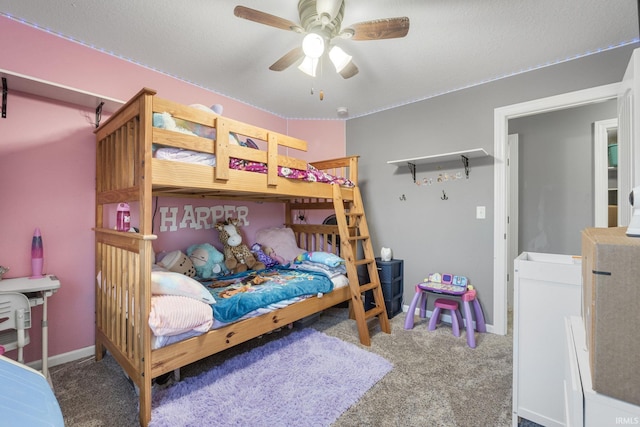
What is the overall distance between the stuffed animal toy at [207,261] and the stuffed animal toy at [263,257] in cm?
40

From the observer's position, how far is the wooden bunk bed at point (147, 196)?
1512mm

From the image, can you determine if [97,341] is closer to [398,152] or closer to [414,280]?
[414,280]

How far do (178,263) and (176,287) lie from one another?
787 mm

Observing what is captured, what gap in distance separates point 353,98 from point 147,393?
3012mm

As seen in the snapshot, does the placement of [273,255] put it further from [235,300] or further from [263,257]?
[235,300]

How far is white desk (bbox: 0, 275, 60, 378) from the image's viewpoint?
5.44 feet

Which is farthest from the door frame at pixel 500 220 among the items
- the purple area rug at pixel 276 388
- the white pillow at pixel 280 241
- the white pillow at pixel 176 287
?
the white pillow at pixel 176 287

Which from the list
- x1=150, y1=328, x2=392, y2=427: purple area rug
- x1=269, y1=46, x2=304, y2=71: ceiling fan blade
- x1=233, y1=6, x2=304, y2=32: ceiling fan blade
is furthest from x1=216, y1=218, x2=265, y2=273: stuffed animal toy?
x1=233, y1=6, x2=304, y2=32: ceiling fan blade

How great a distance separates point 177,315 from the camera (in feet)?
5.18

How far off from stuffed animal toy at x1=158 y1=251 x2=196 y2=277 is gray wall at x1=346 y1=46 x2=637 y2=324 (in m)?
2.07

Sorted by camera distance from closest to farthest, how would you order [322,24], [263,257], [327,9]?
[327,9]
[322,24]
[263,257]

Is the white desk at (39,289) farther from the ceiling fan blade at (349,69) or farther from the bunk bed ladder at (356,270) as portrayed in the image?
the ceiling fan blade at (349,69)

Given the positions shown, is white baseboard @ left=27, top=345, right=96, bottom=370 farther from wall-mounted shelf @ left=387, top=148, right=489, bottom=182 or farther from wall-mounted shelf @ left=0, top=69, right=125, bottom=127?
wall-mounted shelf @ left=387, top=148, right=489, bottom=182

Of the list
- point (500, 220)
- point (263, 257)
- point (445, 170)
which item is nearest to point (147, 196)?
point (263, 257)
